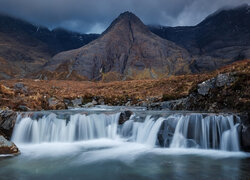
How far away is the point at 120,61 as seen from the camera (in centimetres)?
18338

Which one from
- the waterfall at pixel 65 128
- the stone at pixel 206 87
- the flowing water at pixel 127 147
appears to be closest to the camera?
the flowing water at pixel 127 147

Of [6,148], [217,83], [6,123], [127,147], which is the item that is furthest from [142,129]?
[6,123]

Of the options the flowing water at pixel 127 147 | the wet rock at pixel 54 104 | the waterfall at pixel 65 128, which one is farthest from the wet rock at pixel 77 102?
the waterfall at pixel 65 128

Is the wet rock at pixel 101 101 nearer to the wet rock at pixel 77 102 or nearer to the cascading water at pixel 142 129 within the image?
the wet rock at pixel 77 102

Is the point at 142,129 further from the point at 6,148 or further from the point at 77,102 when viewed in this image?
the point at 77,102

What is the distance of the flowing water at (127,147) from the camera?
9.91 m

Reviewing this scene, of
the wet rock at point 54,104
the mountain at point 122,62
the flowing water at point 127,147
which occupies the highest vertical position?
the mountain at point 122,62

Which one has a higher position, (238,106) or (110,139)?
(238,106)

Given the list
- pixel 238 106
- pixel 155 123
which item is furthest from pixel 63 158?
pixel 238 106

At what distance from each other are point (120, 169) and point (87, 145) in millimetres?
5915

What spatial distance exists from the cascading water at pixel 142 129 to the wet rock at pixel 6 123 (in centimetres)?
38

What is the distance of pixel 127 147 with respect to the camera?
15.0 m

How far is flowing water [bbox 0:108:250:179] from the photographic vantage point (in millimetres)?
9914

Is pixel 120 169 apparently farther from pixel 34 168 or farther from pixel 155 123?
pixel 155 123
